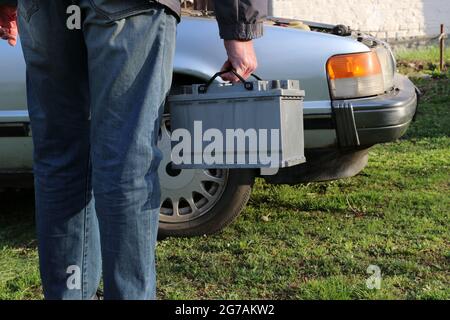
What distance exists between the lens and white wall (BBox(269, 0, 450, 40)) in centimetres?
1136

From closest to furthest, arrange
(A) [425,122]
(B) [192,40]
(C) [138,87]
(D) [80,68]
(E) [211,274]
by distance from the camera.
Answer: (C) [138,87], (D) [80,68], (E) [211,274], (B) [192,40], (A) [425,122]

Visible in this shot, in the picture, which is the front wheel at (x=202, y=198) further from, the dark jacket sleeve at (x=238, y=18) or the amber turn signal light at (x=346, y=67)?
the dark jacket sleeve at (x=238, y=18)

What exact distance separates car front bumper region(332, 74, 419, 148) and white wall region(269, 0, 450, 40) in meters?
7.96

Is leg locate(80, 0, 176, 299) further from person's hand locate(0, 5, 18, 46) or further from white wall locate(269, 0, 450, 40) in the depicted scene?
white wall locate(269, 0, 450, 40)

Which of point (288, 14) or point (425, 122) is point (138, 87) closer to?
point (425, 122)

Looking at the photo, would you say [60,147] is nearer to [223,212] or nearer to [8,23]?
[8,23]

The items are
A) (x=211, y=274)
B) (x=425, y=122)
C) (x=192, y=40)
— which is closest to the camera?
(x=211, y=274)

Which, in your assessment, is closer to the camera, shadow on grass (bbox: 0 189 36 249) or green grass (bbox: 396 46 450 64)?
shadow on grass (bbox: 0 189 36 249)

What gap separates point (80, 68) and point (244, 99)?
1.62ft

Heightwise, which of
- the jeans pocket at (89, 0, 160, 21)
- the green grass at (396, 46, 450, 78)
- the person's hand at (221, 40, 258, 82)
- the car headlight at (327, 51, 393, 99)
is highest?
the jeans pocket at (89, 0, 160, 21)

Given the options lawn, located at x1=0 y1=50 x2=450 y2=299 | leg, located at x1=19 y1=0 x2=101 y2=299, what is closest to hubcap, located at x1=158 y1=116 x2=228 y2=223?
lawn, located at x1=0 y1=50 x2=450 y2=299

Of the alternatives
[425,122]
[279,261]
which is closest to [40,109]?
[279,261]
